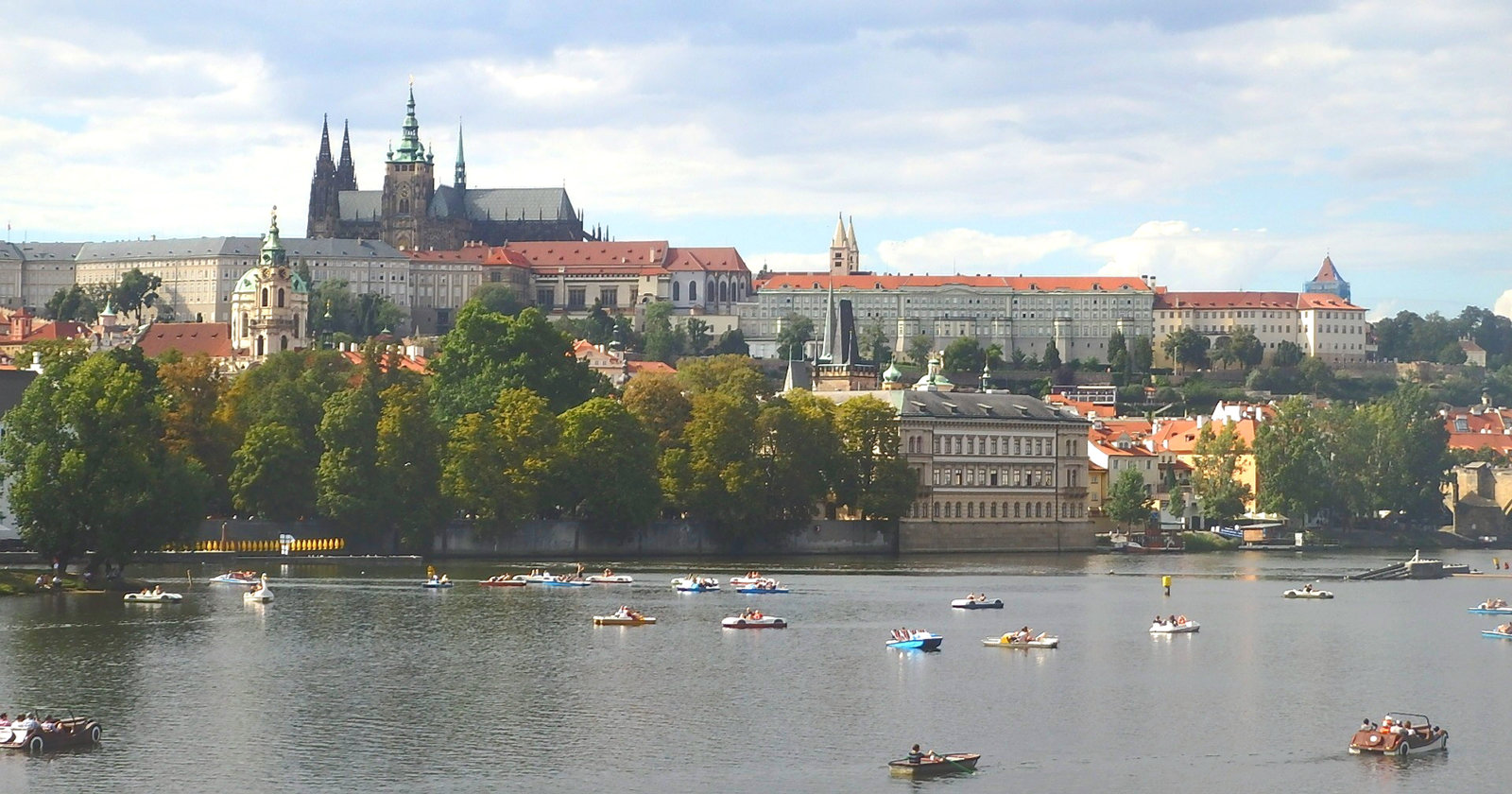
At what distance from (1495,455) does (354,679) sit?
145146 mm

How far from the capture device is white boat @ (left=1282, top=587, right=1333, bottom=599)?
9788 centimetres

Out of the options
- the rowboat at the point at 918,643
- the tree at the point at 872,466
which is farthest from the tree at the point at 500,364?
the rowboat at the point at 918,643

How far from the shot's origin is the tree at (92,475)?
274 feet

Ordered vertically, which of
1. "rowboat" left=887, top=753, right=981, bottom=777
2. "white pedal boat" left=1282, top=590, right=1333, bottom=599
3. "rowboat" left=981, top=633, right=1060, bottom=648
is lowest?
"rowboat" left=887, top=753, right=981, bottom=777

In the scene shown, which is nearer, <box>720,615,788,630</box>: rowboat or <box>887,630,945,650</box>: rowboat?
<box>887,630,945,650</box>: rowboat

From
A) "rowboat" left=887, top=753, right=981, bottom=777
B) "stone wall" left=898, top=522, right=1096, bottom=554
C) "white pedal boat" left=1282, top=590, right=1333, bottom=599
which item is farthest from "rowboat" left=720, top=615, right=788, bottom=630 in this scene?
"stone wall" left=898, top=522, right=1096, bottom=554

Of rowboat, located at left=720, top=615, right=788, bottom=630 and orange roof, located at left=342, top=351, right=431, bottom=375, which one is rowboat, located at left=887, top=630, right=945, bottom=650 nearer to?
rowboat, located at left=720, top=615, right=788, bottom=630

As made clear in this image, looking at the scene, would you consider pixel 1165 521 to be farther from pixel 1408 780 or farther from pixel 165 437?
pixel 1408 780

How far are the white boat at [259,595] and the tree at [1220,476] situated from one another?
3218 inches

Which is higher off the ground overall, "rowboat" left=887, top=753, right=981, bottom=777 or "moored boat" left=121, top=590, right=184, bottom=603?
"moored boat" left=121, top=590, right=184, bottom=603

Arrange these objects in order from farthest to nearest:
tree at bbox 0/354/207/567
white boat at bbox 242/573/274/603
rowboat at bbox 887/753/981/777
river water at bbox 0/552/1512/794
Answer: tree at bbox 0/354/207/567 < white boat at bbox 242/573/274/603 < river water at bbox 0/552/1512/794 < rowboat at bbox 887/753/981/777

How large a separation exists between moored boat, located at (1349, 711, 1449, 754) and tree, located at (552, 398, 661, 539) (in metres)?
62.9

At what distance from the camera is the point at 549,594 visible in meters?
91.8

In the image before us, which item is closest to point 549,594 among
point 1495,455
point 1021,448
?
point 1021,448
